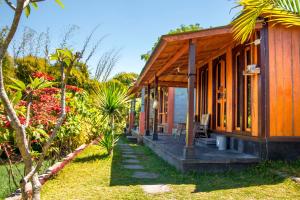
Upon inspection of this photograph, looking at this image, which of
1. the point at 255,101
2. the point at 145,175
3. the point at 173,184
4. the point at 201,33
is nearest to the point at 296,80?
the point at 255,101

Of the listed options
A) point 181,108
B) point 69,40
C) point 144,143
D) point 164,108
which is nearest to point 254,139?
point 144,143

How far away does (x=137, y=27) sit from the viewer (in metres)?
20.8

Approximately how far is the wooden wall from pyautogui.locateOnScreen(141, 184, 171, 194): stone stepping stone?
292 cm

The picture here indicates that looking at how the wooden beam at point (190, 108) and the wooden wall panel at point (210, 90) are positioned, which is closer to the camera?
the wooden beam at point (190, 108)

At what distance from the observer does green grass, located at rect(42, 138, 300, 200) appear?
459 centimetres

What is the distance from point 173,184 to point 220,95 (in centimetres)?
491

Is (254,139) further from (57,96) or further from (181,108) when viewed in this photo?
(181,108)

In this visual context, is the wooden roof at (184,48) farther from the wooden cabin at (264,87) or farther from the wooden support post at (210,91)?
the wooden support post at (210,91)

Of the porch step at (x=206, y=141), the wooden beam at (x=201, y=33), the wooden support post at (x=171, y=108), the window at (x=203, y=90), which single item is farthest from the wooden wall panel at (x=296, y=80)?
the wooden support post at (x=171, y=108)

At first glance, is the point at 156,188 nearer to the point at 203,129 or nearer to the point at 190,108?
the point at 190,108

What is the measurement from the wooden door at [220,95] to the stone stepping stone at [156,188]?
4367 mm

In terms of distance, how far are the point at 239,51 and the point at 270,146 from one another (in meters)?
2.75

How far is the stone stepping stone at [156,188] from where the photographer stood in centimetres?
482

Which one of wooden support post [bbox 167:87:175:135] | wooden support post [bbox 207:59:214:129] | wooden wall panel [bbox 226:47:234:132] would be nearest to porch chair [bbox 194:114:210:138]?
wooden support post [bbox 207:59:214:129]
